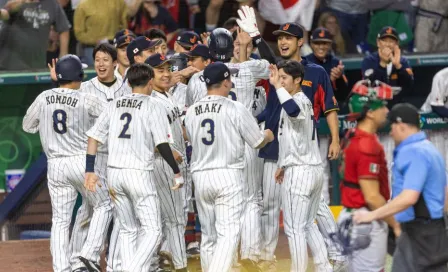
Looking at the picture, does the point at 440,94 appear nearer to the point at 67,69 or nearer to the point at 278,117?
the point at 278,117

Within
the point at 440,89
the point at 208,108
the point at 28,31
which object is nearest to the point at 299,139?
the point at 208,108

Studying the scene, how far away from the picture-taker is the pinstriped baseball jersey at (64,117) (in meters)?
9.82

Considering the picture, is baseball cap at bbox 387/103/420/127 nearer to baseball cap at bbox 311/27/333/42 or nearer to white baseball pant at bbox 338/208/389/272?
white baseball pant at bbox 338/208/389/272

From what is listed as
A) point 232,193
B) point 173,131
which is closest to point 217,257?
point 232,193

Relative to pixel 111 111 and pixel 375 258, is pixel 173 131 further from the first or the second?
pixel 375 258

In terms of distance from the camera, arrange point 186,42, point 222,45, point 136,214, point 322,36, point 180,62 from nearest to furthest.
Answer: point 136,214 → point 222,45 → point 180,62 → point 186,42 → point 322,36

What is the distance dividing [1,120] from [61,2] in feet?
5.07

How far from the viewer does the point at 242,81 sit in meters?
10.0

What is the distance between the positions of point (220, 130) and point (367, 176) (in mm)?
1793

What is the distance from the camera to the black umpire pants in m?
7.52

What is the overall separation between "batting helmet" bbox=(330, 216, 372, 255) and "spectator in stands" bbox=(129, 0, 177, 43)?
6.02m

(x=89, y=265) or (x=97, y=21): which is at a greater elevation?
(x=97, y=21)

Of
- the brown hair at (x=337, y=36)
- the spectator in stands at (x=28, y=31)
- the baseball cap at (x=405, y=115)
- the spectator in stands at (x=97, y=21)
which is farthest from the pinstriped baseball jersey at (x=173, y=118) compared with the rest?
the brown hair at (x=337, y=36)

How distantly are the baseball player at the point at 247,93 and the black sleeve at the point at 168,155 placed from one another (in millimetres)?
1007
